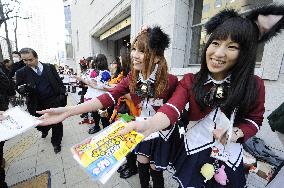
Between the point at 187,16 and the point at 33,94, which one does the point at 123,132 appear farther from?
the point at 187,16

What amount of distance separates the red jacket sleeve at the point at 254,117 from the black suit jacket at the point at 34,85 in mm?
3307

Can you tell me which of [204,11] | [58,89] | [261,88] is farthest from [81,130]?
[261,88]

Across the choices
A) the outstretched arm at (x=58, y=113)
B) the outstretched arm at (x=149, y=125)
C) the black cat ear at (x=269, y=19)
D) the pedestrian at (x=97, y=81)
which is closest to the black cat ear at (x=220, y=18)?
the black cat ear at (x=269, y=19)

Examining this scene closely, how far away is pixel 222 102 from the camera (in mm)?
1249

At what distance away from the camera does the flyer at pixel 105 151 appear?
890 mm

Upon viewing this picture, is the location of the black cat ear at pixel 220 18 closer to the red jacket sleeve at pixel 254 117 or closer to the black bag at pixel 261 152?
the red jacket sleeve at pixel 254 117

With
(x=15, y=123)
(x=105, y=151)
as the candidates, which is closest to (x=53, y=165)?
(x=15, y=123)

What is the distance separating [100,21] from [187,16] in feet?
24.4

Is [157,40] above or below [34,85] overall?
above

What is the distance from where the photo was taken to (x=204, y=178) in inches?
53.8

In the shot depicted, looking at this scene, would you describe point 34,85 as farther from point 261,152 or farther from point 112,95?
point 261,152

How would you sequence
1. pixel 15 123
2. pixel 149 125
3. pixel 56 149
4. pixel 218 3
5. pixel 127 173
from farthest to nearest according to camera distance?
pixel 56 149, pixel 218 3, pixel 127 173, pixel 15 123, pixel 149 125

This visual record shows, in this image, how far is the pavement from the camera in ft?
8.82

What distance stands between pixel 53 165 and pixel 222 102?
3188 mm
